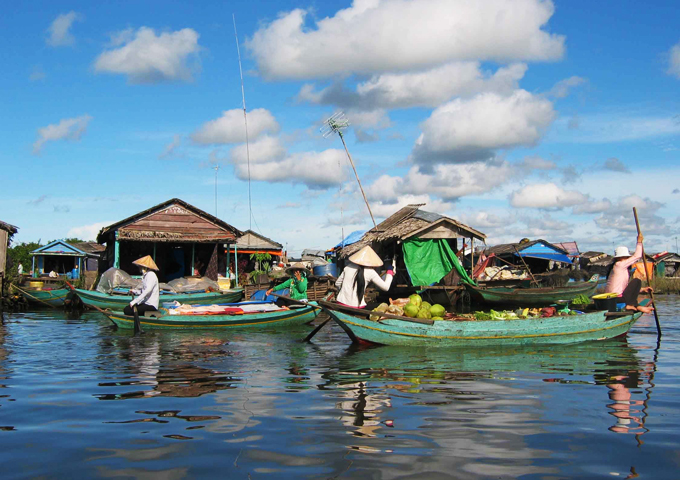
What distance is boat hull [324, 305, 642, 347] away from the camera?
929cm

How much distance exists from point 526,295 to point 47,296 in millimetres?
16983

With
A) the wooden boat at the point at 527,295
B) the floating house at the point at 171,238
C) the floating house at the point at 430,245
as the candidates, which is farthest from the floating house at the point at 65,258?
the wooden boat at the point at 527,295

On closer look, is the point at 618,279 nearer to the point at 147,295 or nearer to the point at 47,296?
the point at 147,295

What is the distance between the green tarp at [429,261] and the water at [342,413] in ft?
36.0

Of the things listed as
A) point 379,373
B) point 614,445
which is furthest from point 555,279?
point 614,445

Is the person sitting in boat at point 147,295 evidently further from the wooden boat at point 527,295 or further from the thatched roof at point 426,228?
the wooden boat at point 527,295

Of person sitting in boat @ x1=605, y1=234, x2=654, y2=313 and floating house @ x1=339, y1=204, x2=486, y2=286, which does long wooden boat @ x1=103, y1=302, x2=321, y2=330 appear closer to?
person sitting in boat @ x1=605, y1=234, x2=654, y2=313

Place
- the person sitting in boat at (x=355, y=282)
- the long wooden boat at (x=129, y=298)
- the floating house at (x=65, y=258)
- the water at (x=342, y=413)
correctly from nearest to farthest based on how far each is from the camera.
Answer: the water at (x=342, y=413), the person sitting in boat at (x=355, y=282), the long wooden boat at (x=129, y=298), the floating house at (x=65, y=258)

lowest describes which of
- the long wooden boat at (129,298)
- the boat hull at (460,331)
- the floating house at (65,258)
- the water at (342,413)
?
the water at (342,413)

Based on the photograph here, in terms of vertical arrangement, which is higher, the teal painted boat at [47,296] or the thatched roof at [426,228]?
→ the thatched roof at [426,228]

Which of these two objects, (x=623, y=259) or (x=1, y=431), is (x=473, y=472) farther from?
(x=623, y=259)

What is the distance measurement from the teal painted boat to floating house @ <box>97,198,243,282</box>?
7.12 feet

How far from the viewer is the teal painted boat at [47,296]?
20.8 m

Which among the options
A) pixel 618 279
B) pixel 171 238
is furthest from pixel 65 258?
pixel 618 279
